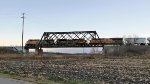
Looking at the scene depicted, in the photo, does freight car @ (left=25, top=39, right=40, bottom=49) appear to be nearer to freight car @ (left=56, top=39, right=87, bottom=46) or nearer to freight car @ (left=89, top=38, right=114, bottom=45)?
freight car @ (left=56, top=39, right=87, bottom=46)

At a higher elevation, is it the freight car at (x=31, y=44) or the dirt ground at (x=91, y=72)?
the freight car at (x=31, y=44)

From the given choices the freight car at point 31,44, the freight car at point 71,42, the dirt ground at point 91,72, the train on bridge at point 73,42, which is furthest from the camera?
the freight car at point 31,44

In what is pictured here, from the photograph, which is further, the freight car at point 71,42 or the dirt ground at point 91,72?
the freight car at point 71,42

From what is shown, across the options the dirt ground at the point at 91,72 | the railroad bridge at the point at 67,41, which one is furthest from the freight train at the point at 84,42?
the dirt ground at the point at 91,72

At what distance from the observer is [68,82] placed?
1866cm

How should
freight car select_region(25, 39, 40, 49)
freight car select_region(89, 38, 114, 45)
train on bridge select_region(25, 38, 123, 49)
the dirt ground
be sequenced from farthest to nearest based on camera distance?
freight car select_region(25, 39, 40, 49) < train on bridge select_region(25, 38, 123, 49) < freight car select_region(89, 38, 114, 45) < the dirt ground

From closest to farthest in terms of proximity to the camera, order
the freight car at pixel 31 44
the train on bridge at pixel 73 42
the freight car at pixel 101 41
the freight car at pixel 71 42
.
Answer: the freight car at pixel 101 41 → the train on bridge at pixel 73 42 → the freight car at pixel 71 42 → the freight car at pixel 31 44

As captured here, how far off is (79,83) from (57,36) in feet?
299

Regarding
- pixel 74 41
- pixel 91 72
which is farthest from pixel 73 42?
pixel 91 72

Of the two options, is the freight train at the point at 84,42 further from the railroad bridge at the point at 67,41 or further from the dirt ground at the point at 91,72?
the dirt ground at the point at 91,72

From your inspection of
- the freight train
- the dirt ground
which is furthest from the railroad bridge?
the dirt ground

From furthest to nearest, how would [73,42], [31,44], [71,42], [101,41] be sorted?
1. [31,44]
2. [71,42]
3. [73,42]
4. [101,41]

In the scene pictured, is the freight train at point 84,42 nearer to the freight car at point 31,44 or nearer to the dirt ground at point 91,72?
the freight car at point 31,44

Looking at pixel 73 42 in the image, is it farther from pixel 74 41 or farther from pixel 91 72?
pixel 91 72
